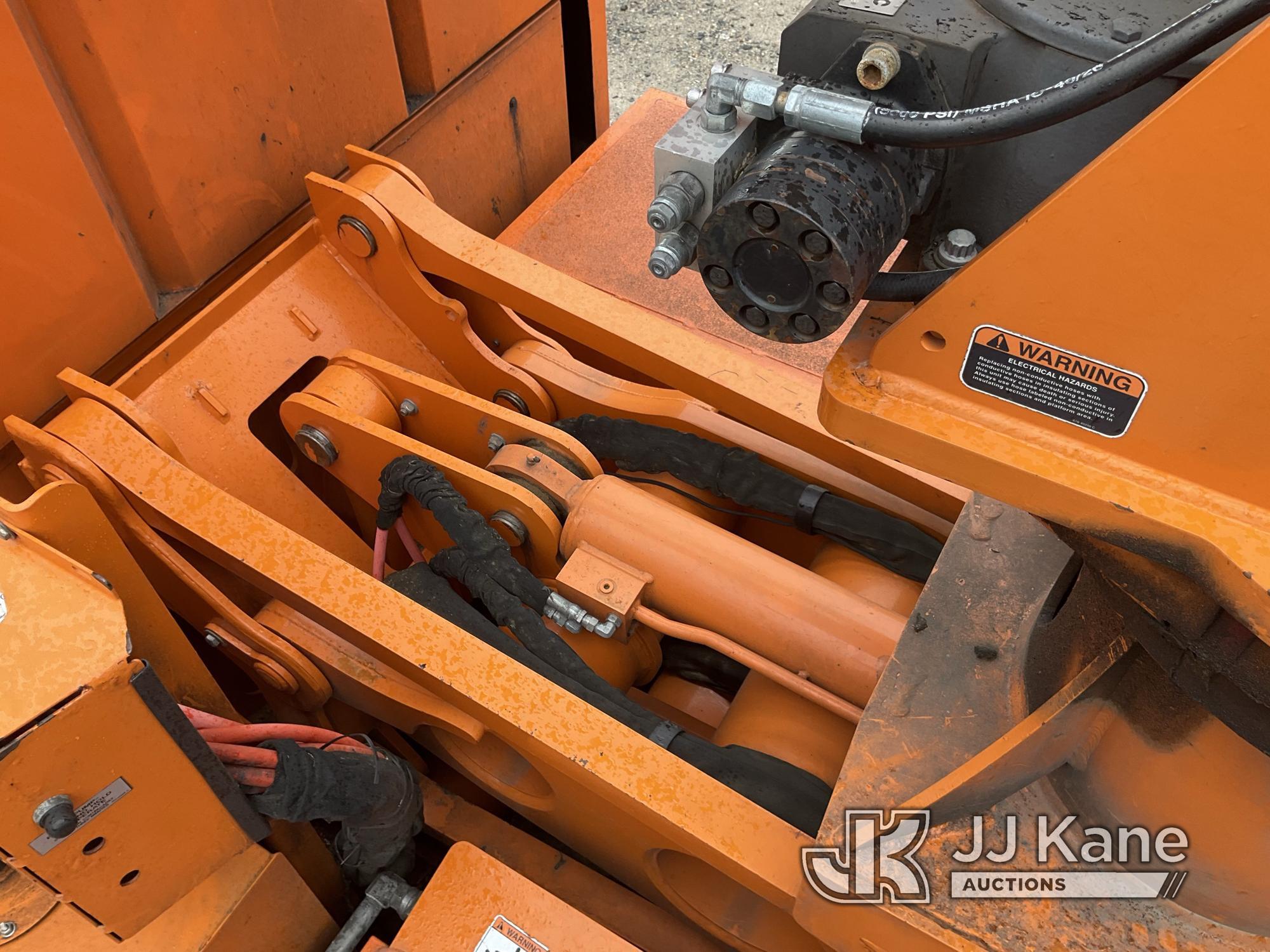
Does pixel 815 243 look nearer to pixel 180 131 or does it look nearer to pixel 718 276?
pixel 718 276

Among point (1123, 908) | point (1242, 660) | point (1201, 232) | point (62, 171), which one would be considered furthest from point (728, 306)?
point (62, 171)

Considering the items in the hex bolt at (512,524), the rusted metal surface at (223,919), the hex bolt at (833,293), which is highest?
the hex bolt at (833,293)

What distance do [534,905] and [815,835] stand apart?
39 centimetres

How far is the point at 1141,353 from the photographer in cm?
70

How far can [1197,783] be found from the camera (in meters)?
0.99

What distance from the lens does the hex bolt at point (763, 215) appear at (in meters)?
0.76

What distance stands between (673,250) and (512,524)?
2.38 feet

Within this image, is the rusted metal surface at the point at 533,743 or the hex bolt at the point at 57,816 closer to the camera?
the hex bolt at the point at 57,816

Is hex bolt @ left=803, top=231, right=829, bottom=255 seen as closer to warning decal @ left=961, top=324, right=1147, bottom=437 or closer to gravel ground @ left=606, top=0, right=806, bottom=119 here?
warning decal @ left=961, top=324, right=1147, bottom=437

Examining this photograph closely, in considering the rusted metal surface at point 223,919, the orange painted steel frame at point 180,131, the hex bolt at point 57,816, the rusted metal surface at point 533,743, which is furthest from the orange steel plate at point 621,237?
the hex bolt at point 57,816

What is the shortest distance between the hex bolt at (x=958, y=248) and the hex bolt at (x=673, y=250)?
229 mm

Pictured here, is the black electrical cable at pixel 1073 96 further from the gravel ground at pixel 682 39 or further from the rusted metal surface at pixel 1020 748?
the gravel ground at pixel 682 39

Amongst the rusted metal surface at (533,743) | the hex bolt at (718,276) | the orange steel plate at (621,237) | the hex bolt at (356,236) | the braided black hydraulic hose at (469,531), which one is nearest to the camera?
the hex bolt at (718,276)

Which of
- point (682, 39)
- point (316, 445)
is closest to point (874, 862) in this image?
point (316, 445)
